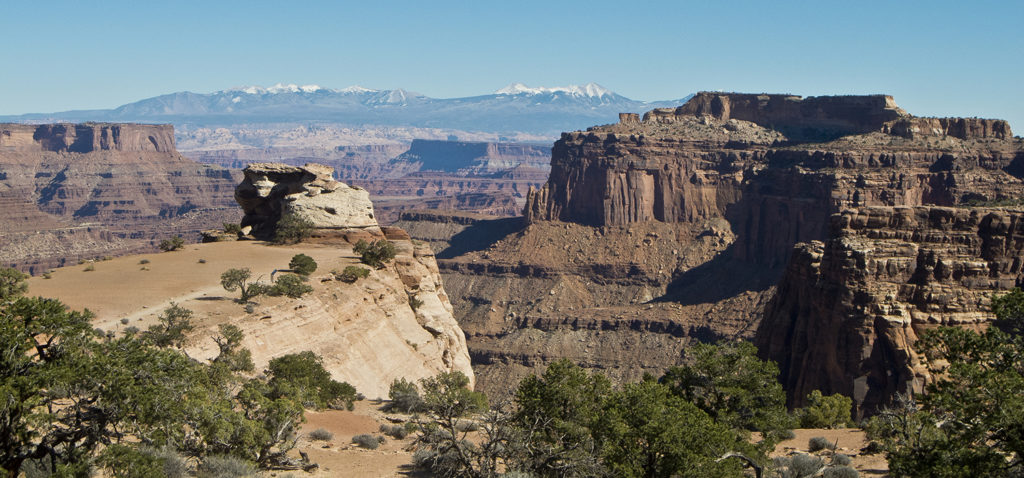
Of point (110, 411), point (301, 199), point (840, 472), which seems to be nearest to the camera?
point (110, 411)

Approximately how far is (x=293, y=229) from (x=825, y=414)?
1311 inches

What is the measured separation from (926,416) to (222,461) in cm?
1599

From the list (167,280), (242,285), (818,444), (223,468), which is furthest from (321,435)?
(167,280)

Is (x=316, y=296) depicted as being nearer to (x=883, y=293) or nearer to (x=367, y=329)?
(x=367, y=329)

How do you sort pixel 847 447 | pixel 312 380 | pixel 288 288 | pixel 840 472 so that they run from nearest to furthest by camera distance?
pixel 840 472
pixel 847 447
pixel 312 380
pixel 288 288

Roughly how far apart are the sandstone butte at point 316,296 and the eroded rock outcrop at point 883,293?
70.0ft

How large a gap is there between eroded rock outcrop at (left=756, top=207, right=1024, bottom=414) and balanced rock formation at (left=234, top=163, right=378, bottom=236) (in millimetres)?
27700

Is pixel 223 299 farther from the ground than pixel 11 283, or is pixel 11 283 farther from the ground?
pixel 11 283

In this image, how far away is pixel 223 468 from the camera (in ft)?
78.0

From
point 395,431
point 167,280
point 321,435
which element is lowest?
point 395,431

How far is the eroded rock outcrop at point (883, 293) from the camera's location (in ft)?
190

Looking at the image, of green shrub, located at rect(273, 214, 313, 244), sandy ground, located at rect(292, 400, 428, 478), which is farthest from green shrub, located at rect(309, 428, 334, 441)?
green shrub, located at rect(273, 214, 313, 244)

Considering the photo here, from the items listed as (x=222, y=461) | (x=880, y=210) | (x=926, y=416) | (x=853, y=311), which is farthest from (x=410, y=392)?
(x=880, y=210)

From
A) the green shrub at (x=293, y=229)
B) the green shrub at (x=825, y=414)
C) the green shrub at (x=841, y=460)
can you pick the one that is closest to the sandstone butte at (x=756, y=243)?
the green shrub at (x=825, y=414)
